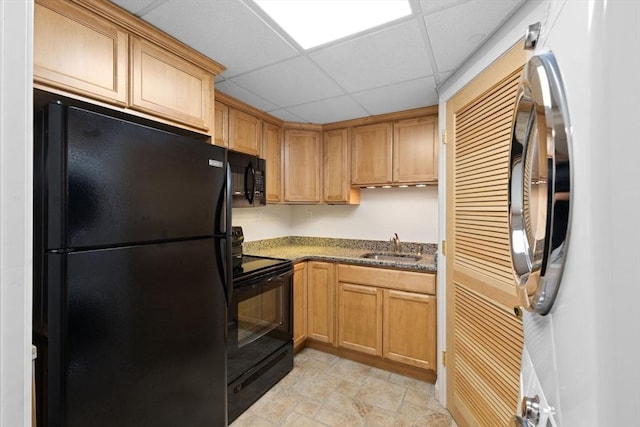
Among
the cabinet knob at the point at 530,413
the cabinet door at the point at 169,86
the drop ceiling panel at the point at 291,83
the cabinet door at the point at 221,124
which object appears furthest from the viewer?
the cabinet door at the point at 221,124

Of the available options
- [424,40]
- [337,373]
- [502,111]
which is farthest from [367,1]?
[337,373]

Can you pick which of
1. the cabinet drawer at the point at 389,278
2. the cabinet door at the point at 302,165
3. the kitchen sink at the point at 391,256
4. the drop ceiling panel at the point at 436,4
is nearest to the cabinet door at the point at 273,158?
the cabinet door at the point at 302,165

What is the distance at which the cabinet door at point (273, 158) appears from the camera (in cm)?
270

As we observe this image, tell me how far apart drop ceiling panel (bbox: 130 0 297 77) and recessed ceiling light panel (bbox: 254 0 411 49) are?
0.11 meters

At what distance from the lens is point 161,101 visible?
1.47 metres

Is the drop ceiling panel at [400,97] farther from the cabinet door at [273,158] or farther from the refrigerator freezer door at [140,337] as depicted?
the refrigerator freezer door at [140,337]

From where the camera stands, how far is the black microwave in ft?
6.72

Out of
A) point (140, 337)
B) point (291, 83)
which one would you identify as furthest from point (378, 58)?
point (140, 337)

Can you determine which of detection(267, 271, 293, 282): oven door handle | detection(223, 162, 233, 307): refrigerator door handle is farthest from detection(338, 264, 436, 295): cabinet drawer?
detection(223, 162, 233, 307): refrigerator door handle

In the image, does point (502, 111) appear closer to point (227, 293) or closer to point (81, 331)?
point (227, 293)

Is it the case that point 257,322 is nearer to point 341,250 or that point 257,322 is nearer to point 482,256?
point 341,250

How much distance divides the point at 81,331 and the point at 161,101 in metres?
1.13

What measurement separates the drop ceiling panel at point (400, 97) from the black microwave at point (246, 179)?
0.98 meters

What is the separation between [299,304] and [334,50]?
6.81ft
